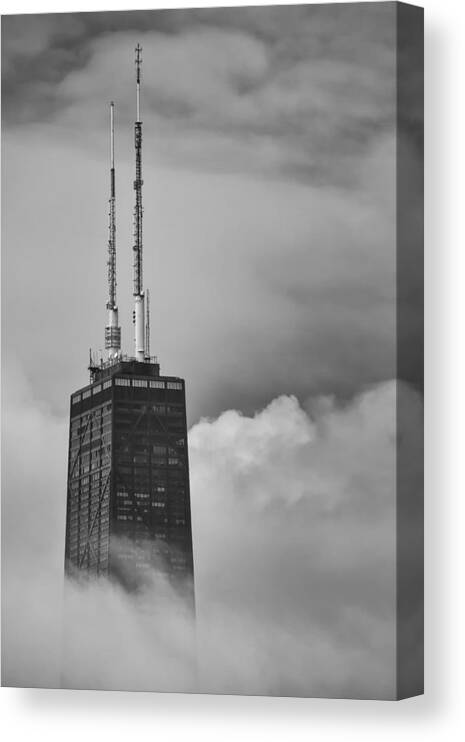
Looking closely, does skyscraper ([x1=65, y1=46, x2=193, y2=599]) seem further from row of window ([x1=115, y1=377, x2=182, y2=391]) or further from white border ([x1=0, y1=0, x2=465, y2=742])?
white border ([x1=0, y1=0, x2=465, y2=742])

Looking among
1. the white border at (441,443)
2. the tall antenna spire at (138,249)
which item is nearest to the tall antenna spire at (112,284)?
the tall antenna spire at (138,249)

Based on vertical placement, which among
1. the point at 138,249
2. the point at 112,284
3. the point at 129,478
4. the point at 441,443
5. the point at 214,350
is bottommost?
the point at 129,478

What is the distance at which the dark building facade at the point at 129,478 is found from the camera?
11383 millimetres

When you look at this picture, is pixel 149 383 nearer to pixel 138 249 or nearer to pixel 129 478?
pixel 129 478

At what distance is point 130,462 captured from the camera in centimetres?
1150

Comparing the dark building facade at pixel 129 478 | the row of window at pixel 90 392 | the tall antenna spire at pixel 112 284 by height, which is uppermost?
the tall antenna spire at pixel 112 284

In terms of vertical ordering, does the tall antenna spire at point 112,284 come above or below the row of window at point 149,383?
above

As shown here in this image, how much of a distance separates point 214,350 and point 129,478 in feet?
2.78

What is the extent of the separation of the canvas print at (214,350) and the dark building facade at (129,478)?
0.01m

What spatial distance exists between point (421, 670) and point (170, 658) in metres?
1.34

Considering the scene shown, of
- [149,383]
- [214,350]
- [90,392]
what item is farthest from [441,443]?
[90,392]

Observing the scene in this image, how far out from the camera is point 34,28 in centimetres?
1153

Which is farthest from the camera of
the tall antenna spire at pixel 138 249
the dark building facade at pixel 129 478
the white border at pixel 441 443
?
the tall antenna spire at pixel 138 249

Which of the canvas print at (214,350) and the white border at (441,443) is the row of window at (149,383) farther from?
the white border at (441,443)
